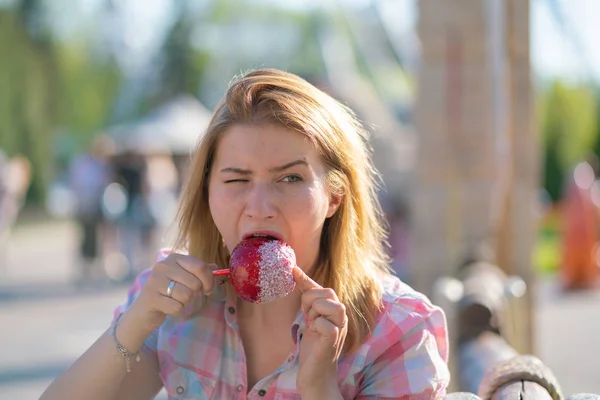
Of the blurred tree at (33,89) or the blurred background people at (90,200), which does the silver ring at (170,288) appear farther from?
the blurred tree at (33,89)

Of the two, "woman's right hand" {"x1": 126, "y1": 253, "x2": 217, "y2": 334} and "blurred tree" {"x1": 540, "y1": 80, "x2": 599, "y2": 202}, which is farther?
"blurred tree" {"x1": 540, "y1": 80, "x2": 599, "y2": 202}

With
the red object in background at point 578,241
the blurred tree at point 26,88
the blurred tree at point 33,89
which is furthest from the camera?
the blurred tree at point 33,89

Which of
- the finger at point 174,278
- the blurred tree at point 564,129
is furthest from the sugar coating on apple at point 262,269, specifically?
the blurred tree at point 564,129

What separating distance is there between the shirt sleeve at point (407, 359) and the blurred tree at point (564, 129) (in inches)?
1076

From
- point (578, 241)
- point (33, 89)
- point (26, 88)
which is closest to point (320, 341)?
point (578, 241)

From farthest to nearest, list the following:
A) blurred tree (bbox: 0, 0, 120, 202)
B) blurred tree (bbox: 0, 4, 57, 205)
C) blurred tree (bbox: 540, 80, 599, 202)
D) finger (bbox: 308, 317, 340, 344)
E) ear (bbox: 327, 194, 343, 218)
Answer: blurred tree (bbox: 540, 80, 599, 202) → blurred tree (bbox: 0, 0, 120, 202) → blurred tree (bbox: 0, 4, 57, 205) → ear (bbox: 327, 194, 343, 218) → finger (bbox: 308, 317, 340, 344)

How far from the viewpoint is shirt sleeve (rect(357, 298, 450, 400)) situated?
197 cm

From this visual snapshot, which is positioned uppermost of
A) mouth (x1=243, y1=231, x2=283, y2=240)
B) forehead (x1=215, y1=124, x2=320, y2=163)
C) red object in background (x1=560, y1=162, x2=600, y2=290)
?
red object in background (x1=560, y1=162, x2=600, y2=290)

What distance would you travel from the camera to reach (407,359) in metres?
1.99

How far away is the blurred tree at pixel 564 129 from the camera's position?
29.4m

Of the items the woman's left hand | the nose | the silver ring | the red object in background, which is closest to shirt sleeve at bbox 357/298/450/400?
the woman's left hand

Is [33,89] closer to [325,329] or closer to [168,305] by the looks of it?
[168,305]

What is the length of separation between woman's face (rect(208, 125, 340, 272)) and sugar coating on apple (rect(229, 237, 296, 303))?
2.0 inches

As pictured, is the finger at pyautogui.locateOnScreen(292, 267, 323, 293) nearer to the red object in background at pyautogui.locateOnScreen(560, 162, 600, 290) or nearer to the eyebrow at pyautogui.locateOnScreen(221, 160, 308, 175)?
the eyebrow at pyautogui.locateOnScreen(221, 160, 308, 175)
